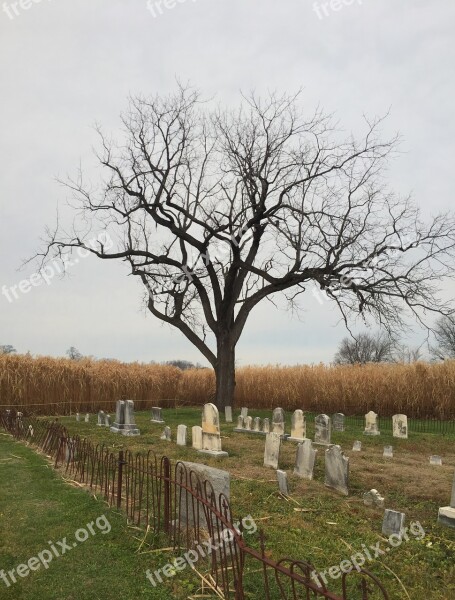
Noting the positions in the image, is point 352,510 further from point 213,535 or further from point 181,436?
point 181,436

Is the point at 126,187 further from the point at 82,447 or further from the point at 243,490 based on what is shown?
the point at 243,490

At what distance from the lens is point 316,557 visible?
227 inches

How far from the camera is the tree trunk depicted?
22017 mm

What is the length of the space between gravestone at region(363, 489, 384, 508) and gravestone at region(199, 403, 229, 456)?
4192 millimetres

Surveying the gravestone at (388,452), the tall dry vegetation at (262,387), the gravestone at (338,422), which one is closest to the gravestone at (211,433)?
the gravestone at (388,452)

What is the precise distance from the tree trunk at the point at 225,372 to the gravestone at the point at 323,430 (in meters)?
8.47

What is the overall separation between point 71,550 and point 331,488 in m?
4.52

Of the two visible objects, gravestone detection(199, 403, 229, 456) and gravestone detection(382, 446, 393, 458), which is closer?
gravestone detection(199, 403, 229, 456)

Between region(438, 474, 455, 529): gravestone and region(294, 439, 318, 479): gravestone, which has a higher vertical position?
region(294, 439, 318, 479): gravestone

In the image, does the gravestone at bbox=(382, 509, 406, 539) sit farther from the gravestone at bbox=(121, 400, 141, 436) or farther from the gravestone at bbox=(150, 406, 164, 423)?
the gravestone at bbox=(150, 406, 164, 423)

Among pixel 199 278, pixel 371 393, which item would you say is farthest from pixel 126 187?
pixel 371 393

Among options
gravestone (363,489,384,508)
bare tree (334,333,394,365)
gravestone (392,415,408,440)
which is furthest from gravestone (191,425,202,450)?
bare tree (334,333,394,365)

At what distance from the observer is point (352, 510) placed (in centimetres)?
758

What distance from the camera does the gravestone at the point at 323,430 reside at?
44.7 feet
